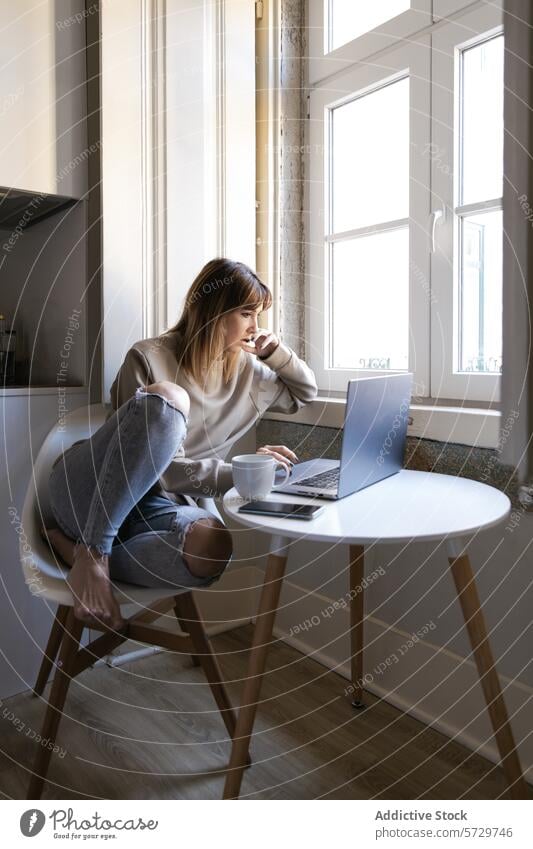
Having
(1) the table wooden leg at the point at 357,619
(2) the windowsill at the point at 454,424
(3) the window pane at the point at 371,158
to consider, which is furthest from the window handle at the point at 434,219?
(1) the table wooden leg at the point at 357,619

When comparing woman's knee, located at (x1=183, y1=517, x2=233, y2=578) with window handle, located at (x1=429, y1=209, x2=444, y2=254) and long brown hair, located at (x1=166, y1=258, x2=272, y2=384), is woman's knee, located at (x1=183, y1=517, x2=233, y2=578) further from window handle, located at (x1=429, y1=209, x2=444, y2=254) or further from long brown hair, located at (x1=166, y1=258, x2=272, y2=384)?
window handle, located at (x1=429, y1=209, x2=444, y2=254)

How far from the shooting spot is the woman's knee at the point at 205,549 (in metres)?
1.13

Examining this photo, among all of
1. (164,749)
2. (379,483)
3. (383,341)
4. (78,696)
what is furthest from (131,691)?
(383,341)

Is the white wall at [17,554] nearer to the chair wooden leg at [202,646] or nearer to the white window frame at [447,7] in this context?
the chair wooden leg at [202,646]

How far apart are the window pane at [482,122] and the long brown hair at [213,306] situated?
0.50 meters

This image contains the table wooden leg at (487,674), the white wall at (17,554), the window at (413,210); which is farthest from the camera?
the white wall at (17,554)

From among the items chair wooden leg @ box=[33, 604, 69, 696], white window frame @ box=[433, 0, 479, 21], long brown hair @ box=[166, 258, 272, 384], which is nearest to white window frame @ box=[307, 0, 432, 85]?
white window frame @ box=[433, 0, 479, 21]

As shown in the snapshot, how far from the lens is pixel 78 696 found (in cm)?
Answer: 148

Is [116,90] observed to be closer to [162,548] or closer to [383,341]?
[383,341]

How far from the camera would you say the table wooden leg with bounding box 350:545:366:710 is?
141 cm

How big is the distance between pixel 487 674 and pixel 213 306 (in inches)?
34.7

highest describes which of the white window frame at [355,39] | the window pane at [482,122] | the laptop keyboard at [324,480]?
the white window frame at [355,39]

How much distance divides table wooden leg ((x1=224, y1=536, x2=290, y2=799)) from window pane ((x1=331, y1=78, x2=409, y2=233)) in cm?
93

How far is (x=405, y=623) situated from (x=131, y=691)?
665 mm
